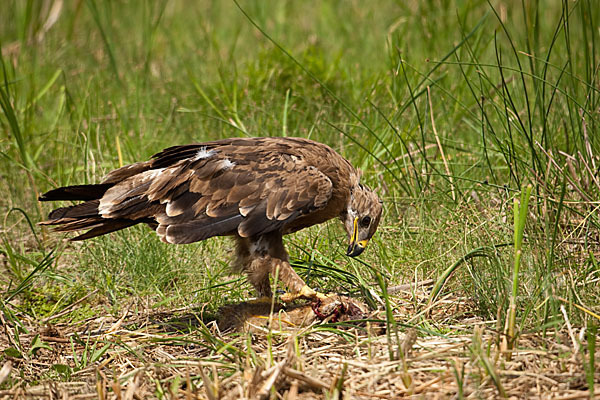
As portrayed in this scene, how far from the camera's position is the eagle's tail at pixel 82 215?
3.99 metres

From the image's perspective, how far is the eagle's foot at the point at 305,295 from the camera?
3940mm

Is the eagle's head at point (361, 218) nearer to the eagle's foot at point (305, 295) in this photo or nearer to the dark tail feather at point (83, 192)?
the eagle's foot at point (305, 295)

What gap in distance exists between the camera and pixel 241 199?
392 centimetres

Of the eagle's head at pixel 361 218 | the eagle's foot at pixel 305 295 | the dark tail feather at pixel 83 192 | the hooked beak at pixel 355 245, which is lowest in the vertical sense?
the eagle's foot at pixel 305 295

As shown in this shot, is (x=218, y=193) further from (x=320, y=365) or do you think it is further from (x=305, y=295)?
(x=320, y=365)

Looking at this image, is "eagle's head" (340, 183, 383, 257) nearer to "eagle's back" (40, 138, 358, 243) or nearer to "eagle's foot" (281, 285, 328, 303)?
"eagle's back" (40, 138, 358, 243)

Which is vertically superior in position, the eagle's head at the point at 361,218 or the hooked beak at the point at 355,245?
the eagle's head at the point at 361,218

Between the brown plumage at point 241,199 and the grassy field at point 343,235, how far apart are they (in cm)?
27

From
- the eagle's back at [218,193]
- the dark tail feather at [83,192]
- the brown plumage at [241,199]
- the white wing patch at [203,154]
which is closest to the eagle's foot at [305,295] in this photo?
the brown plumage at [241,199]

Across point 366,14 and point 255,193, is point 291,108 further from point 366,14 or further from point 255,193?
point 366,14

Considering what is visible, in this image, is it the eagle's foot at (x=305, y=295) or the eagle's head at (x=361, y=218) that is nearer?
the eagle's foot at (x=305, y=295)

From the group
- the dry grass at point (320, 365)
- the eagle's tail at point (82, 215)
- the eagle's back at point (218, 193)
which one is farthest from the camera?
the eagle's tail at point (82, 215)

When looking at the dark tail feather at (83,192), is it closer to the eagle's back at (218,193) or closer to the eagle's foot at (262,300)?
the eagle's back at (218,193)

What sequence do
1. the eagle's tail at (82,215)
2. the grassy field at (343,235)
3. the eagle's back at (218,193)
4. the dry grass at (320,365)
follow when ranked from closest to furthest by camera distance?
the dry grass at (320,365) → the grassy field at (343,235) → the eagle's back at (218,193) → the eagle's tail at (82,215)
